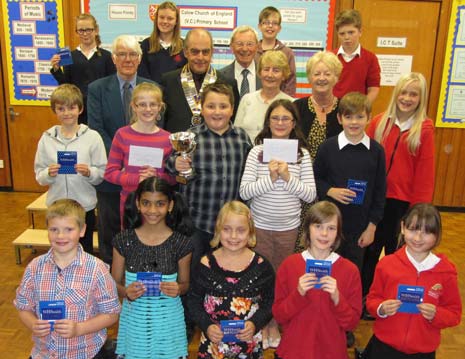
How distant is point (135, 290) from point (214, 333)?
0.50 m

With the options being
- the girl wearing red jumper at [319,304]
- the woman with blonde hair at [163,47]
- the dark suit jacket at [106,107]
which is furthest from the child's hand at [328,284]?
the woman with blonde hair at [163,47]

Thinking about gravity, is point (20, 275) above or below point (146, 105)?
below

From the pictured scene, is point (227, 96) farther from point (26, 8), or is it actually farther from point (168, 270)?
point (26, 8)

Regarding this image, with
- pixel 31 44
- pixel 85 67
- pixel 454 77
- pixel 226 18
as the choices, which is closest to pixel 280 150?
pixel 85 67

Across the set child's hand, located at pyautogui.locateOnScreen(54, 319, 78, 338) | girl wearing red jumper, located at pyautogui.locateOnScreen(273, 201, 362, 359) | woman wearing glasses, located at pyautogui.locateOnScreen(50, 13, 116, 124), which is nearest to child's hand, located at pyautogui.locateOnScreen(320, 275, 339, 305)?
girl wearing red jumper, located at pyautogui.locateOnScreen(273, 201, 362, 359)

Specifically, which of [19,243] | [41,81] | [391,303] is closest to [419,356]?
[391,303]

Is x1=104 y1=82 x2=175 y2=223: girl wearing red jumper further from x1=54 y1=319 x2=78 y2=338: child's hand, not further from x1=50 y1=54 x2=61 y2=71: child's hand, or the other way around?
x1=50 y1=54 x2=61 y2=71: child's hand

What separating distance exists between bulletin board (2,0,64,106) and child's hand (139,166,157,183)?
3976mm

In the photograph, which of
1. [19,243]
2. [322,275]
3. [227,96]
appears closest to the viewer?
[322,275]

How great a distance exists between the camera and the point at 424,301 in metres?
2.43

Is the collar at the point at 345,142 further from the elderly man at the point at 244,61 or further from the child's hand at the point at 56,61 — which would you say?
the child's hand at the point at 56,61

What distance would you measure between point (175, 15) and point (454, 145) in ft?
14.3

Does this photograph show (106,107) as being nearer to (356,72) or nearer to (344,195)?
(344,195)

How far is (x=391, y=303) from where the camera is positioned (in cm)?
234
